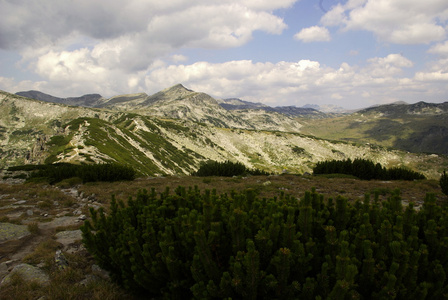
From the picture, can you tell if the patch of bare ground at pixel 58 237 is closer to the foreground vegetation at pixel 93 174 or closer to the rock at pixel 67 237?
the rock at pixel 67 237

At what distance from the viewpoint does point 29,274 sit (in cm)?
509

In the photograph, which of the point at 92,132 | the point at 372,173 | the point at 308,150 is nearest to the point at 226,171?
the point at 372,173

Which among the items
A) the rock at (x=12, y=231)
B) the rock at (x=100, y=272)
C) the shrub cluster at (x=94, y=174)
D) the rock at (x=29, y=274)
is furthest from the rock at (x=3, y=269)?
the shrub cluster at (x=94, y=174)

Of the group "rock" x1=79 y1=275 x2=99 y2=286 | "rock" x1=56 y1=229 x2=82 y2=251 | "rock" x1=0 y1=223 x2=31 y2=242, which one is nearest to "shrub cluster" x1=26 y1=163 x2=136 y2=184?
"rock" x1=0 y1=223 x2=31 y2=242

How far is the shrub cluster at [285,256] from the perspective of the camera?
10.6 ft

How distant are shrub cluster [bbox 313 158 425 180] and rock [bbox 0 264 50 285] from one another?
24720 mm

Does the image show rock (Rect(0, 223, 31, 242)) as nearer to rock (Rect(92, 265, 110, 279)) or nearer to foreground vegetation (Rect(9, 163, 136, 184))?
rock (Rect(92, 265, 110, 279))

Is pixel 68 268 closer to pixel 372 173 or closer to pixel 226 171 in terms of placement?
pixel 226 171

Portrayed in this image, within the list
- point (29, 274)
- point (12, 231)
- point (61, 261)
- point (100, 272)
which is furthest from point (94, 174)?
point (100, 272)

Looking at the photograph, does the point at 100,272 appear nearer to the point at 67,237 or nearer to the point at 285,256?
the point at 67,237

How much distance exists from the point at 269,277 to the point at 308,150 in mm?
186093

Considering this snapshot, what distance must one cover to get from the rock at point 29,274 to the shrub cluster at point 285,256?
46.6 inches

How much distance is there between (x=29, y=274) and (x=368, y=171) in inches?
1007

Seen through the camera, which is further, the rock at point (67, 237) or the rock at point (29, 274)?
the rock at point (67, 237)
